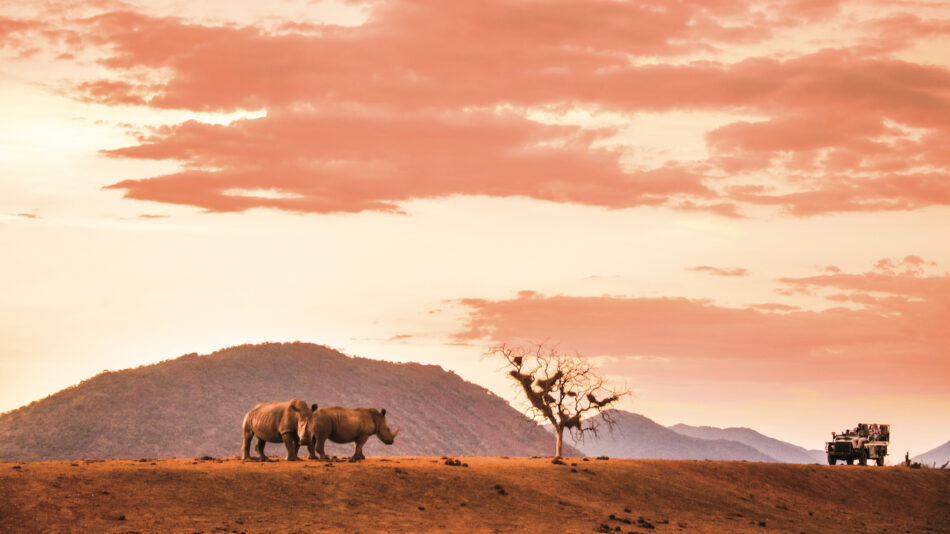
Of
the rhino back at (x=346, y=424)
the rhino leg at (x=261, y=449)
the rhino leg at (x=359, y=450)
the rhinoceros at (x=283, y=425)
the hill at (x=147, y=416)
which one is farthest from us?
the hill at (x=147, y=416)

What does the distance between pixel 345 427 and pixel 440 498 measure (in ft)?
29.9

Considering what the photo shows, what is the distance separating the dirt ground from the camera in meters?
40.3

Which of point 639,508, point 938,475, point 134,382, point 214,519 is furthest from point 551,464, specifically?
point 134,382

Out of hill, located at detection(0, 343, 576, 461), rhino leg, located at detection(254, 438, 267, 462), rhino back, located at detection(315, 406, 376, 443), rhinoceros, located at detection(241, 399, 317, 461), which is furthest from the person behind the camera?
hill, located at detection(0, 343, 576, 461)

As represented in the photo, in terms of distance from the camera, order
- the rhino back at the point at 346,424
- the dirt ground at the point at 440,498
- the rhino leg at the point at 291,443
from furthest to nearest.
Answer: the rhino back at the point at 346,424 → the rhino leg at the point at 291,443 → the dirt ground at the point at 440,498

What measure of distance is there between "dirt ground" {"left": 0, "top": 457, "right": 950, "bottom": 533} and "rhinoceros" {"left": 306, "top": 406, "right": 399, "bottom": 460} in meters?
1.26

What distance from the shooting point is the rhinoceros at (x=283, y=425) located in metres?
52.8

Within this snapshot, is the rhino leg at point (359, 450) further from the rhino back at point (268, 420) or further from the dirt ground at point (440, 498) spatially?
the rhino back at point (268, 420)

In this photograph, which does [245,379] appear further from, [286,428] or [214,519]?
[214,519]

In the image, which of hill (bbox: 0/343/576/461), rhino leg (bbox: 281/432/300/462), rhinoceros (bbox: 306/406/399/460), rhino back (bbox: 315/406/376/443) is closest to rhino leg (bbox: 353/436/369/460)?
rhinoceros (bbox: 306/406/399/460)

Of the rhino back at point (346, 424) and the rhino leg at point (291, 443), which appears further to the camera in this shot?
the rhino back at point (346, 424)

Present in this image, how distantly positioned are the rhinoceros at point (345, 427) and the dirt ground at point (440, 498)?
1.26m

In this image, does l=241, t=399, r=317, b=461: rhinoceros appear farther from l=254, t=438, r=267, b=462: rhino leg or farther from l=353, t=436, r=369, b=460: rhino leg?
l=353, t=436, r=369, b=460: rhino leg

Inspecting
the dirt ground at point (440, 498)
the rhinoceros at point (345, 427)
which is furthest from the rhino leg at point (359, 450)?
the dirt ground at point (440, 498)
